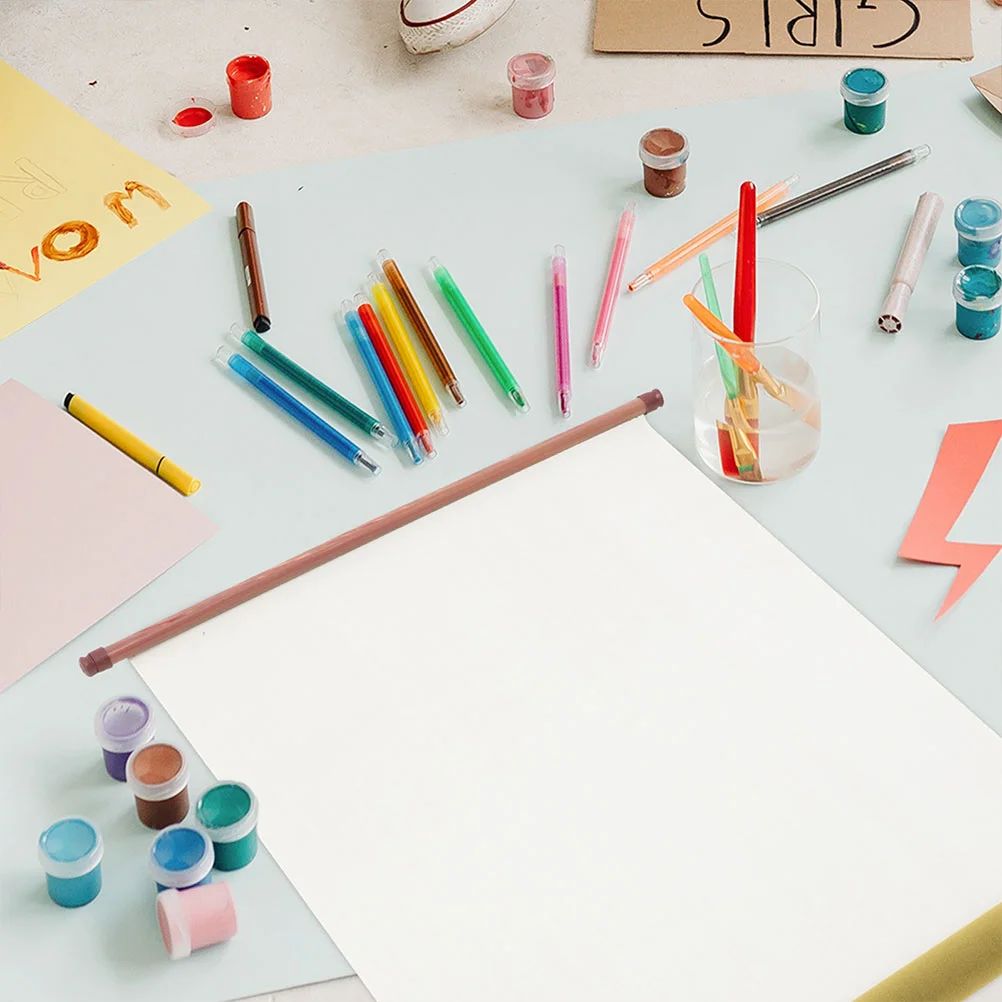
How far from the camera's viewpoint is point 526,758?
79cm

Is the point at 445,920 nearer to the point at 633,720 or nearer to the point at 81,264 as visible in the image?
the point at 633,720

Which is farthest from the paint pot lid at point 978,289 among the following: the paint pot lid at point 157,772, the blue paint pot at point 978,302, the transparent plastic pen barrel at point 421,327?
the paint pot lid at point 157,772

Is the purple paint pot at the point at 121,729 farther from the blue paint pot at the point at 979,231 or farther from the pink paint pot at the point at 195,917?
the blue paint pot at the point at 979,231

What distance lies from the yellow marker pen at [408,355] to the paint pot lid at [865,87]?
0.39m

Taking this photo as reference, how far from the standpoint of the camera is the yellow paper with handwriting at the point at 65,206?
1.06m

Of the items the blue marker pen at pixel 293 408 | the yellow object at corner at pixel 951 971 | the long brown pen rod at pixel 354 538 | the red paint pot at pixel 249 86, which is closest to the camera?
the yellow object at corner at pixel 951 971

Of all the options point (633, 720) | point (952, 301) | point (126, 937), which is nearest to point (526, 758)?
point (633, 720)

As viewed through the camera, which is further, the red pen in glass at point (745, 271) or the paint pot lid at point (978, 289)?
the paint pot lid at point (978, 289)

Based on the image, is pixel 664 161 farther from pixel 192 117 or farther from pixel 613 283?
pixel 192 117

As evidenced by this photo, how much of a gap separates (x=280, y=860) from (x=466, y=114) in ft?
2.17

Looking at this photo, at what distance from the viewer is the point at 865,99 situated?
1105 millimetres

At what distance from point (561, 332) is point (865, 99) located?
320 mm

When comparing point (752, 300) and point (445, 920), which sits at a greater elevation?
point (752, 300)

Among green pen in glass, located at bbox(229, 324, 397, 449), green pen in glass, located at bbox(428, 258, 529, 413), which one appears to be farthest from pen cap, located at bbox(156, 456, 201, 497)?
green pen in glass, located at bbox(428, 258, 529, 413)
